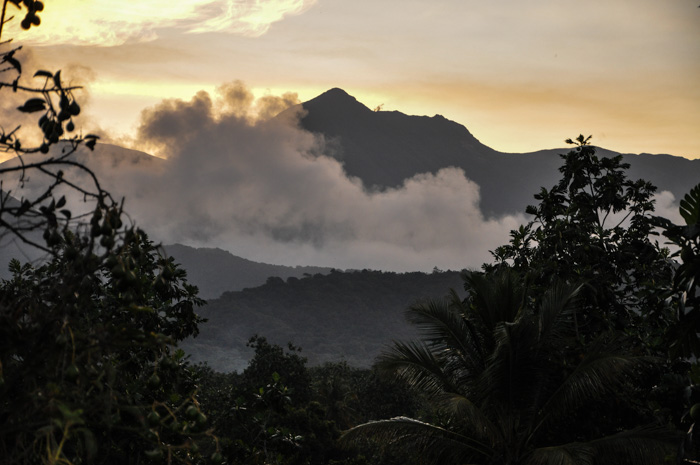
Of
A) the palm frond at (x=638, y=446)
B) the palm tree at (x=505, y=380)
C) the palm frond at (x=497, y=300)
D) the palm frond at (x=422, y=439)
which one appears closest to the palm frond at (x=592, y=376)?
the palm tree at (x=505, y=380)

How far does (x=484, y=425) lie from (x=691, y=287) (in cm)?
601

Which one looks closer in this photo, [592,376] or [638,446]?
[638,446]

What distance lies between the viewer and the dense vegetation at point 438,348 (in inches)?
118

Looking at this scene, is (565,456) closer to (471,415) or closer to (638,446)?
(638,446)

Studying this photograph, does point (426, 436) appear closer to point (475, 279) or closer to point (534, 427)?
point (534, 427)

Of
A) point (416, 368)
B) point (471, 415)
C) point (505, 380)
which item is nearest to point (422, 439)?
point (416, 368)

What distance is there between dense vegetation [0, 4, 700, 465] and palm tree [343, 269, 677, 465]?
3cm

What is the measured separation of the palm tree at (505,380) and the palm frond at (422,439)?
0.02 m

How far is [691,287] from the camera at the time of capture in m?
4.99

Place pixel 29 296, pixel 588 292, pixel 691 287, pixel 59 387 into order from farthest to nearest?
pixel 588 292 → pixel 691 287 → pixel 29 296 → pixel 59 387

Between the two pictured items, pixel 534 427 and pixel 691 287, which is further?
pixel 534 427

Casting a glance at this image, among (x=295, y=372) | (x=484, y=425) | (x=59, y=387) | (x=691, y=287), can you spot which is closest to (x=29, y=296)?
(x=59, y=387)

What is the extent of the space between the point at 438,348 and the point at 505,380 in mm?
1618

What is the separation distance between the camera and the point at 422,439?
37.8 ft
